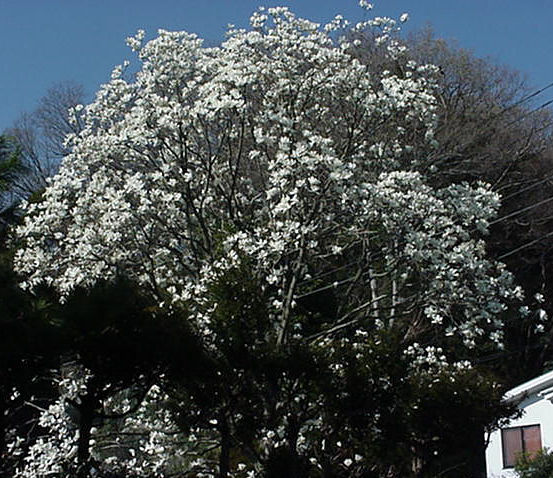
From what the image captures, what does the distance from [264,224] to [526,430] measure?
9219mm

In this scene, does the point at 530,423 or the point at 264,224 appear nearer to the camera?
the point at 264,224

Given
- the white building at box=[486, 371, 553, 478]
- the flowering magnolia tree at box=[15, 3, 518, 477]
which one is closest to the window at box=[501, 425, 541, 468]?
the white building at box=[486, 371, 553, 478]

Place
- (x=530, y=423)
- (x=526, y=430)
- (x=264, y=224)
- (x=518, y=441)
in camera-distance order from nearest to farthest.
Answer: (x=264, y=224), (x=530, y=423), (x=526, y=430), (x=518, y=441)

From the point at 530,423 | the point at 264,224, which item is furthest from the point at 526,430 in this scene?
the point at 264,224

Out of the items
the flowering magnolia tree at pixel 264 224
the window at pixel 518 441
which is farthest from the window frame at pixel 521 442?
the flowering magnolia tree at pixel 264 224

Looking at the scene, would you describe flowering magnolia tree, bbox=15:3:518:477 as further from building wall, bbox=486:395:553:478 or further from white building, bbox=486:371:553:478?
building wall, bbox=486:395:553:478

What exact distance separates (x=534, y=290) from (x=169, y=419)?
1464cm

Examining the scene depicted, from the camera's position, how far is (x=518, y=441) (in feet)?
67.5

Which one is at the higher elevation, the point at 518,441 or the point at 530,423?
the point at 530,423

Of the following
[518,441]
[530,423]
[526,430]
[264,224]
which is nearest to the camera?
[264,224]

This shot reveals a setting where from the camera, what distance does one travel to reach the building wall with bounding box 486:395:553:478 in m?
19.9

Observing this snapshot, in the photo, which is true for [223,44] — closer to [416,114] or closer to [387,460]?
[416,114]

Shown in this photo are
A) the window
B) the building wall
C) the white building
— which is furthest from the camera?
the window

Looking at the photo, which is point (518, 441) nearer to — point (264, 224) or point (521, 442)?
point (521, 442)
